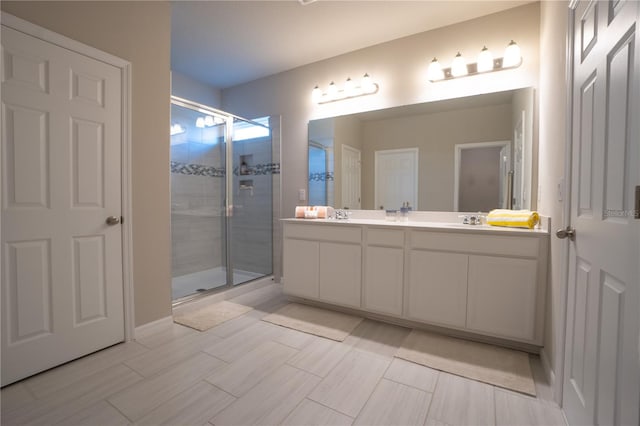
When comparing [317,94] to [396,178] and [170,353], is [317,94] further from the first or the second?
[170,353]

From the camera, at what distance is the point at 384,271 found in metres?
2.34

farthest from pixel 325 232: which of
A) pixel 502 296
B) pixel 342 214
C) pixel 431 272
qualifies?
pixel 502 296

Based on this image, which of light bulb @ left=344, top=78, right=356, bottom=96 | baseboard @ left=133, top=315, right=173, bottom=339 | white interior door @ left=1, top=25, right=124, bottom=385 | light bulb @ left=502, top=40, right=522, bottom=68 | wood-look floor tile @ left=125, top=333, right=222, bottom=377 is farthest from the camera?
light bulb @ left=344, top=78, right=356, bottom=96

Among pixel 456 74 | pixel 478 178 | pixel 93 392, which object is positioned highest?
pixel 456 74

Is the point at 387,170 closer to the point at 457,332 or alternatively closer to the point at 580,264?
the point at 457,332

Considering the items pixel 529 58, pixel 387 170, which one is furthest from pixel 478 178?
pixel 529 58

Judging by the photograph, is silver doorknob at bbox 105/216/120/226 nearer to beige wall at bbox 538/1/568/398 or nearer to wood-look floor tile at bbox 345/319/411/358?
wood-look floor tile at bbox 345/319/411/358

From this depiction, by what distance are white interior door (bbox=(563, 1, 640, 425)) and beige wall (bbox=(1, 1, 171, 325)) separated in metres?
2.52

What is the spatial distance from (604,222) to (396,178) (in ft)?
6.05

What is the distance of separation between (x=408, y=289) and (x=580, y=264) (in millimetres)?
1149

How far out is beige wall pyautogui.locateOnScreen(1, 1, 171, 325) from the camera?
6.40ft

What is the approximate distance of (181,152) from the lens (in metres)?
3.15

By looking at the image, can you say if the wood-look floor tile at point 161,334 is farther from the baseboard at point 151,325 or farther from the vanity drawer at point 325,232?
the vanity drawer at point 325,232

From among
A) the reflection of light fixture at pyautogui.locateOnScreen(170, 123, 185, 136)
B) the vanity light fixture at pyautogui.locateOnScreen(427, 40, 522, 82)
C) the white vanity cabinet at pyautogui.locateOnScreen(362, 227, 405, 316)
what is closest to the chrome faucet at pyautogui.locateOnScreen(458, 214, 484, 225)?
the white vanity cabinet at pyautogui.locateOnScreen(362, 227, 405, 316)
